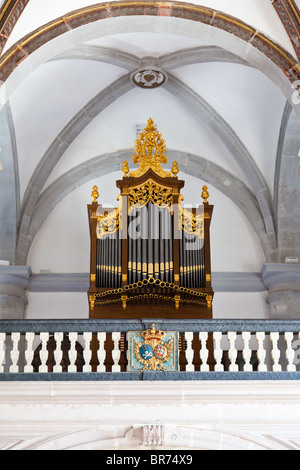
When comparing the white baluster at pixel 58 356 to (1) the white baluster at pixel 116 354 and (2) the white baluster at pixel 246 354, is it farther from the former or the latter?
(2) the white baluster at pixel 246 354

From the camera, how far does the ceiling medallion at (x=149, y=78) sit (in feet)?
44.4

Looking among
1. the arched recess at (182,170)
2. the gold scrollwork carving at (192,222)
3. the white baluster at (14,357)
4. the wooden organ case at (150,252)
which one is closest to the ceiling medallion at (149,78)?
the wooden organ case at (150,252)

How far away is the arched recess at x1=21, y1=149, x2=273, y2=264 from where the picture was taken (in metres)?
14.4

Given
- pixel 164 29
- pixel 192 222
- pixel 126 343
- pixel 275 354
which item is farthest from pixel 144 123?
pixel 275 354

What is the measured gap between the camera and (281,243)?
551 inches

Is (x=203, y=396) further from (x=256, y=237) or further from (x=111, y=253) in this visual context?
(x=256, y=237)

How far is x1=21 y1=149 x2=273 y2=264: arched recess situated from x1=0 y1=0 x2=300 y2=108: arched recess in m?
3.53

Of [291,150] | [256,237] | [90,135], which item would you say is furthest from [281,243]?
[90,135]

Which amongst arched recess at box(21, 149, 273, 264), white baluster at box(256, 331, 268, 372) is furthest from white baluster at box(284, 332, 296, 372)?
arched recess at box(21, 149, 273, 264)

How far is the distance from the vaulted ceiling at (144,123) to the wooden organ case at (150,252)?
1419 mm

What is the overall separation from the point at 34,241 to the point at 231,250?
11.0ft

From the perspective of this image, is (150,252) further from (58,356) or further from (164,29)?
(164,29)

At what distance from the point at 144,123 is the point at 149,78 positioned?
39.9 inches

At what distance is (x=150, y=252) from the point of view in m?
12.1
